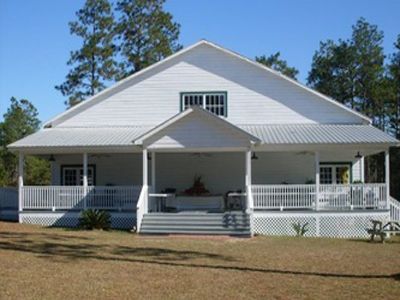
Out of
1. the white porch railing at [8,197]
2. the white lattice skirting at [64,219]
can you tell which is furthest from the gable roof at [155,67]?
the white lattice skirting at [64,219]

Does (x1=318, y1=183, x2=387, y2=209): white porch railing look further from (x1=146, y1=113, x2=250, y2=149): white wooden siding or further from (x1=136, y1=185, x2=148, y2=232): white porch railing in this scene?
(x1=136, y1=185, x2=148, y2=232): white porch railing

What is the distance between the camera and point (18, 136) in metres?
58.5

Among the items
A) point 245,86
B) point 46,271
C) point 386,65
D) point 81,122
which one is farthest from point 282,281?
point 386,65

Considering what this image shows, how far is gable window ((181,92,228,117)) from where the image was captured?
29609 mm

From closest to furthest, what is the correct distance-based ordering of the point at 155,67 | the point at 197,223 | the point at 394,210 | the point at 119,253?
1. the point at 119,253
2. the point at 197,223
3. the point at 394,210
4. the point at 155,67

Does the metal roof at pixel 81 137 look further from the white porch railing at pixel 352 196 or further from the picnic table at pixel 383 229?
the picnic table at pixel 383 229

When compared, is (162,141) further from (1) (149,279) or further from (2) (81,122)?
(1) (149,279)

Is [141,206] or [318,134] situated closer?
[141,206]

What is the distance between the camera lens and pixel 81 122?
100ft

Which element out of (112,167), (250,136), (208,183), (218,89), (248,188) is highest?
(218,89)

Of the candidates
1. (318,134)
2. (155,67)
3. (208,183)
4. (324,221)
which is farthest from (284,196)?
(155,67)

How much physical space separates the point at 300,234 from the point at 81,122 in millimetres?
12031

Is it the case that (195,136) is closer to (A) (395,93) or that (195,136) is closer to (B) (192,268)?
(B) (192,268)

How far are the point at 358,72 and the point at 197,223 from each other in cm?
3779
